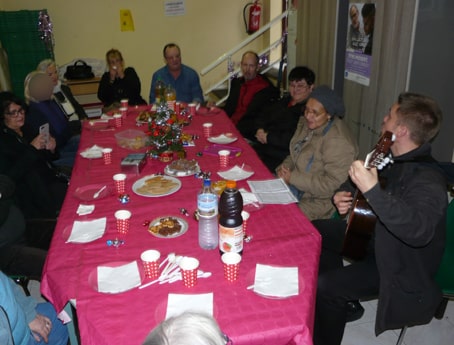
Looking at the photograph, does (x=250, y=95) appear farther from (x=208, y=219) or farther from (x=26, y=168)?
(x=208, y=219)

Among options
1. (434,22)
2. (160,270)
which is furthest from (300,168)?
(434,22)

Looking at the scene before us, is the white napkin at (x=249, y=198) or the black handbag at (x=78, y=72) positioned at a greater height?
the black handbag at (x=78, y=72)

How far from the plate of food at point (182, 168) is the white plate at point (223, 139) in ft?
1.66

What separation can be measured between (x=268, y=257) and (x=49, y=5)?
5.36 m

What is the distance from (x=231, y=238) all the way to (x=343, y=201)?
0.87 meters

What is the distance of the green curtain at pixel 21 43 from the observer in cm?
496

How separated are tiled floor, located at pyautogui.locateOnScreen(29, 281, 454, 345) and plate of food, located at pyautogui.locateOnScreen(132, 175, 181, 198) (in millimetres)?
1239

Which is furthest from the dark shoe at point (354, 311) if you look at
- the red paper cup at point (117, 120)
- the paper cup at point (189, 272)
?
the red paper cup at point (117, 120)

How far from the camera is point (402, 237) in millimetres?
1494

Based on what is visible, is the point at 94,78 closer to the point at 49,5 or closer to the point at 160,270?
the point at 49,5

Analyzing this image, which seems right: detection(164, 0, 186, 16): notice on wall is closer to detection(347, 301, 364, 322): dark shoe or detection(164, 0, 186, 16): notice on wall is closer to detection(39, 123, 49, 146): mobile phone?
detection(39, 123, 49, 146): mobile phone

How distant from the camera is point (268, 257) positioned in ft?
4.95

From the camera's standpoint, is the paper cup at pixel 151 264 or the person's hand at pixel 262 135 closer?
the paper cup at pixel 151 264

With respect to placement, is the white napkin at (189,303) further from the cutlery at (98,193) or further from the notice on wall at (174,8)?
the notice on wall at (174,8)
